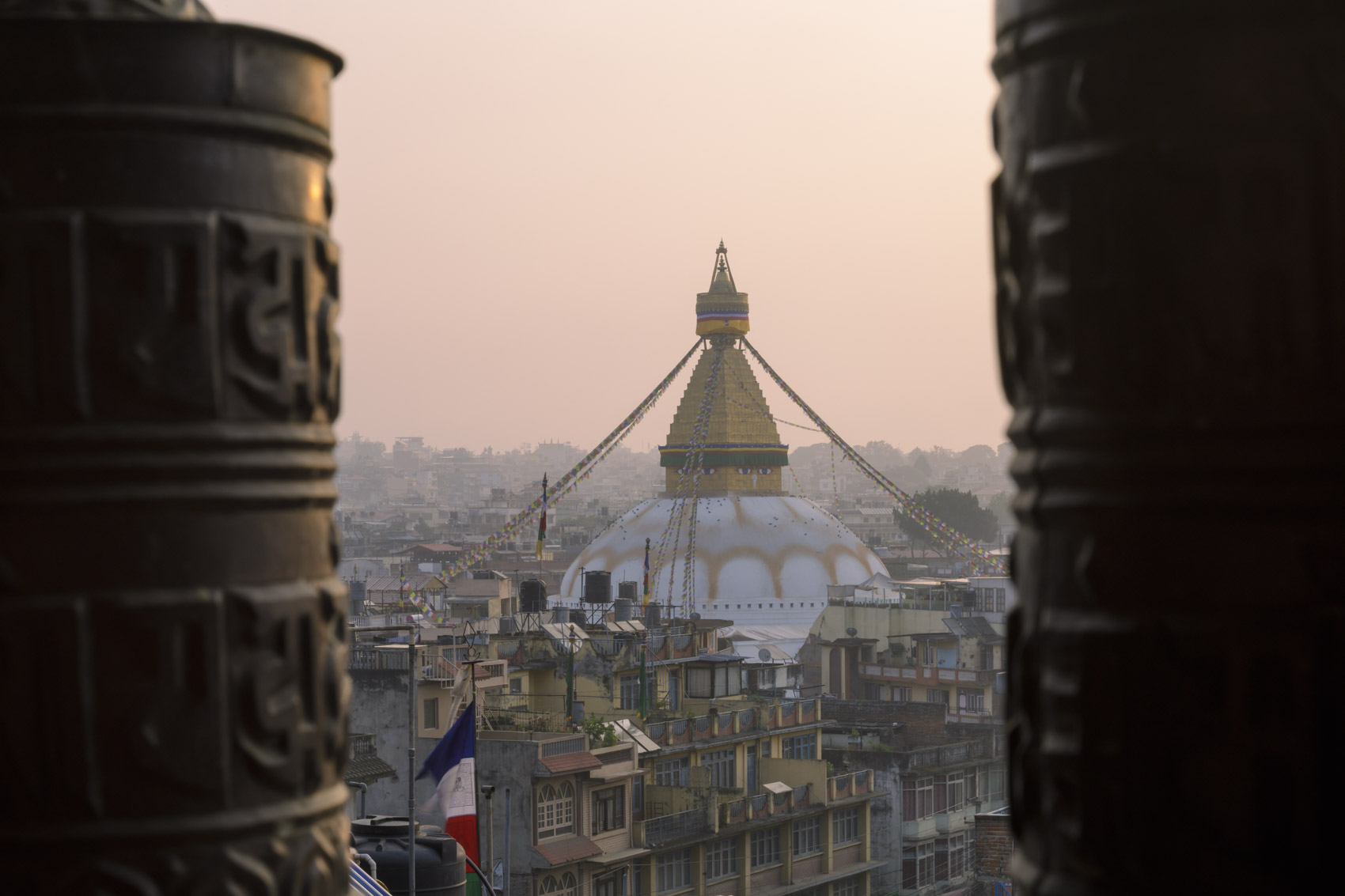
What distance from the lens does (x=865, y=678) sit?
140 feet

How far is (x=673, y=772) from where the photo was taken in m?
29.5

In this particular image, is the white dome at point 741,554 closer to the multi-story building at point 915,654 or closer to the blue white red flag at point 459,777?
the multi-story building at point 915,654

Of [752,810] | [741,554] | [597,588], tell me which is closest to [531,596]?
[597,588]

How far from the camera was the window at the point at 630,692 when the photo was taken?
3250cm

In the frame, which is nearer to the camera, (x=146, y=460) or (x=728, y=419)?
(x=146, y=460)

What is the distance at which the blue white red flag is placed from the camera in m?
16.4

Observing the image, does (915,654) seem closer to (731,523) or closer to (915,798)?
(915,798)

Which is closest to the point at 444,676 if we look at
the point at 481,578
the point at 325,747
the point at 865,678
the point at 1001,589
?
the point at 865,678

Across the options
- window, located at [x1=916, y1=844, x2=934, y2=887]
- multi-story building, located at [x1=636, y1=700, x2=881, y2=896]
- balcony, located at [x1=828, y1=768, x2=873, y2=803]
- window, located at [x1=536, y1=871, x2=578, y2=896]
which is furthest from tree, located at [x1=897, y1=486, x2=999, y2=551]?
window, located at [x1=536, y1=871, x2=578, y2=896]

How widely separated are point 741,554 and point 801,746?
2356 centimetres

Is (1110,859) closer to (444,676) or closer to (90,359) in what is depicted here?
(90,359)

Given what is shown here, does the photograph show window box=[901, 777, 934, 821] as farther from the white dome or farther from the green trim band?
the green trim band

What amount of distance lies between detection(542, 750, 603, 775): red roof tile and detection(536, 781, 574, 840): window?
0.74 ft

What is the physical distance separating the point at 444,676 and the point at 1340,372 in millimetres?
26734
